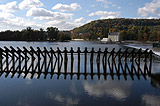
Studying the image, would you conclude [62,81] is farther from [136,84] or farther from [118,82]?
[136,84]

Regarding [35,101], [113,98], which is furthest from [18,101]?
[113,98]

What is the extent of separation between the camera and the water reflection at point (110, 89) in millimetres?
11203

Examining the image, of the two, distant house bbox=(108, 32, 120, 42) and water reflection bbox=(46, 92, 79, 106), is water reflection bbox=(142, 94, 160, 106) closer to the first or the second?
water reflection bbox=(46, 92, 79, 106)

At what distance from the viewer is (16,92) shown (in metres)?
11.9

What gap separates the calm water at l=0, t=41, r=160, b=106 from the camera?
9.91 meters

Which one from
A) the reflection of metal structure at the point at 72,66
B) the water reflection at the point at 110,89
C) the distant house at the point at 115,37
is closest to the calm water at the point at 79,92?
the water reflection at the point at 110,89

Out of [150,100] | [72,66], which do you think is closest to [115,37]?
[72,66]

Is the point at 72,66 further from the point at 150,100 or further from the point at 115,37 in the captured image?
the point at 115,37

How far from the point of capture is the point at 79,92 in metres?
11.8

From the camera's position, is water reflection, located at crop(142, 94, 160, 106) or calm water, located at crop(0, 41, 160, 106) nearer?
water reflection, located at crop(142, 94, 160, 106)

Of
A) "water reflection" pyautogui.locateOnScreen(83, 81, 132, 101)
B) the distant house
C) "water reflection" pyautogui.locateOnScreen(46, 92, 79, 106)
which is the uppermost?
the distant house

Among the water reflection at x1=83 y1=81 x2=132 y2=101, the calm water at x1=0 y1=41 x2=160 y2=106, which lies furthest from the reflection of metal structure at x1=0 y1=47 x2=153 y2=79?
the water reflection at x1=83 y1=81 x2=132 y2=101

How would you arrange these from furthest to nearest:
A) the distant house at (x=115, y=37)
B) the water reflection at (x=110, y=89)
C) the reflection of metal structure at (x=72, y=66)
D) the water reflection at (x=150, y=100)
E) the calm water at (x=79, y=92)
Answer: the distant house at (x=115, y=37), the reflection of metal structure at (x=72, y=66), the water reflection at (x=110, y=89), the calm water at (x=79, y=92), the water reflection at (x=150, y=100)

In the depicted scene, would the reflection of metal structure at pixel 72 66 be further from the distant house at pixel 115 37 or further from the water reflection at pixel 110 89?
the distant house at pixel 115 37
